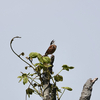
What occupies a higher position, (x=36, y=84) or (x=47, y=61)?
(x=47, y=61)

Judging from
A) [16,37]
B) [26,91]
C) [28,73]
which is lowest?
[26,91]

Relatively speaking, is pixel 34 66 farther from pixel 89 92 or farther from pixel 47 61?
pixel 89 92

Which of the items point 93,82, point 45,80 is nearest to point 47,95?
point 45,80

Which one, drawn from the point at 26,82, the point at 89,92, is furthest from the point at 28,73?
the point at 89,92

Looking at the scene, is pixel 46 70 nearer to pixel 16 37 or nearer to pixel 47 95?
pixel 47 95

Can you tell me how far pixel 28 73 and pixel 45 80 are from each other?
51 cm

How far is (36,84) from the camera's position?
4.21 metres

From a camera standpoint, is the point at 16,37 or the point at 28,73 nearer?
the point at 16,37

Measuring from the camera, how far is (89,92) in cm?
391

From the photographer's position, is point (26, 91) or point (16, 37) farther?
point (26, 91)

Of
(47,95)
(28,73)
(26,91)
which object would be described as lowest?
(47,95)

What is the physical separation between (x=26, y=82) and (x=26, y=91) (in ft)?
0.91

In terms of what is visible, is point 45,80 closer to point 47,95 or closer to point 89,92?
point 47,95

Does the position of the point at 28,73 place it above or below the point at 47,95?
above
